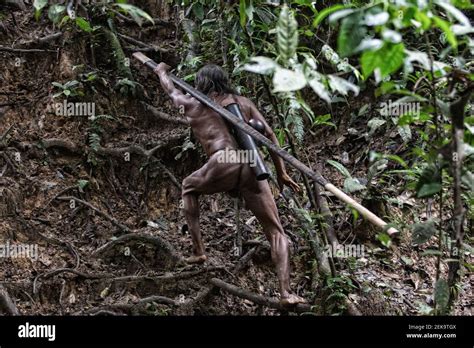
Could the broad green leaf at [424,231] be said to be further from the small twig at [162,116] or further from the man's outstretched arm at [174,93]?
the small twig at [162,116]

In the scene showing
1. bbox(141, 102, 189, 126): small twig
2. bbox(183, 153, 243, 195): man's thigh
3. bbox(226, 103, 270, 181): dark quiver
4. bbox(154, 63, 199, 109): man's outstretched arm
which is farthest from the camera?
bbox(141, 102, 189, 126): small twig

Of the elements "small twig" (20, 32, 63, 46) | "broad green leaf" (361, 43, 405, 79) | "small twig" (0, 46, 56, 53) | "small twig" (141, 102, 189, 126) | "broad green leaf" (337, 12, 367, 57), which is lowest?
"broad green leaf" (361, 43, 405, 79)

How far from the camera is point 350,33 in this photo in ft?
11.2

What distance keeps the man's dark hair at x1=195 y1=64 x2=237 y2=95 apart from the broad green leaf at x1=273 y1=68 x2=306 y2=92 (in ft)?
9.12

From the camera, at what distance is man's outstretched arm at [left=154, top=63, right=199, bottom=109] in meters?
5.92

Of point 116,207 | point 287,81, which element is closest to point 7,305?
point 116,207

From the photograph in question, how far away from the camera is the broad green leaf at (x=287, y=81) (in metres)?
3.05

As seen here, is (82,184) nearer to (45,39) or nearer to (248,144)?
(45,39)

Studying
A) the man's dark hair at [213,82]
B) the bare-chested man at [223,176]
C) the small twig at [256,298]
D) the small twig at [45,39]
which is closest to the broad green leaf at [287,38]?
the bare-chested man at [223,176]

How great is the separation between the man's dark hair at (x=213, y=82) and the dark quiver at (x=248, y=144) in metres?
0.28

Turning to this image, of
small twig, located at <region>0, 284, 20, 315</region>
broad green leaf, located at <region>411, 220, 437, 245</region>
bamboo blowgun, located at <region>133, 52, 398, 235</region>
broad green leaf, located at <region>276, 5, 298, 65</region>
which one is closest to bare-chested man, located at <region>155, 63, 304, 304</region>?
bamboo blowgun, located at <region>133, 52, 398, 235</region>

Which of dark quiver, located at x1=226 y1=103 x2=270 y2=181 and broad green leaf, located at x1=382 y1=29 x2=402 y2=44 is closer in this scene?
broad green leaf, located at x1=382 y1=29 x2=402 y2=44

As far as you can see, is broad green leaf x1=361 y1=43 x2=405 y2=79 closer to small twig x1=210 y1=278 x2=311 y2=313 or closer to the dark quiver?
the dark quiver

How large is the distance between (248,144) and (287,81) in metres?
2.58
